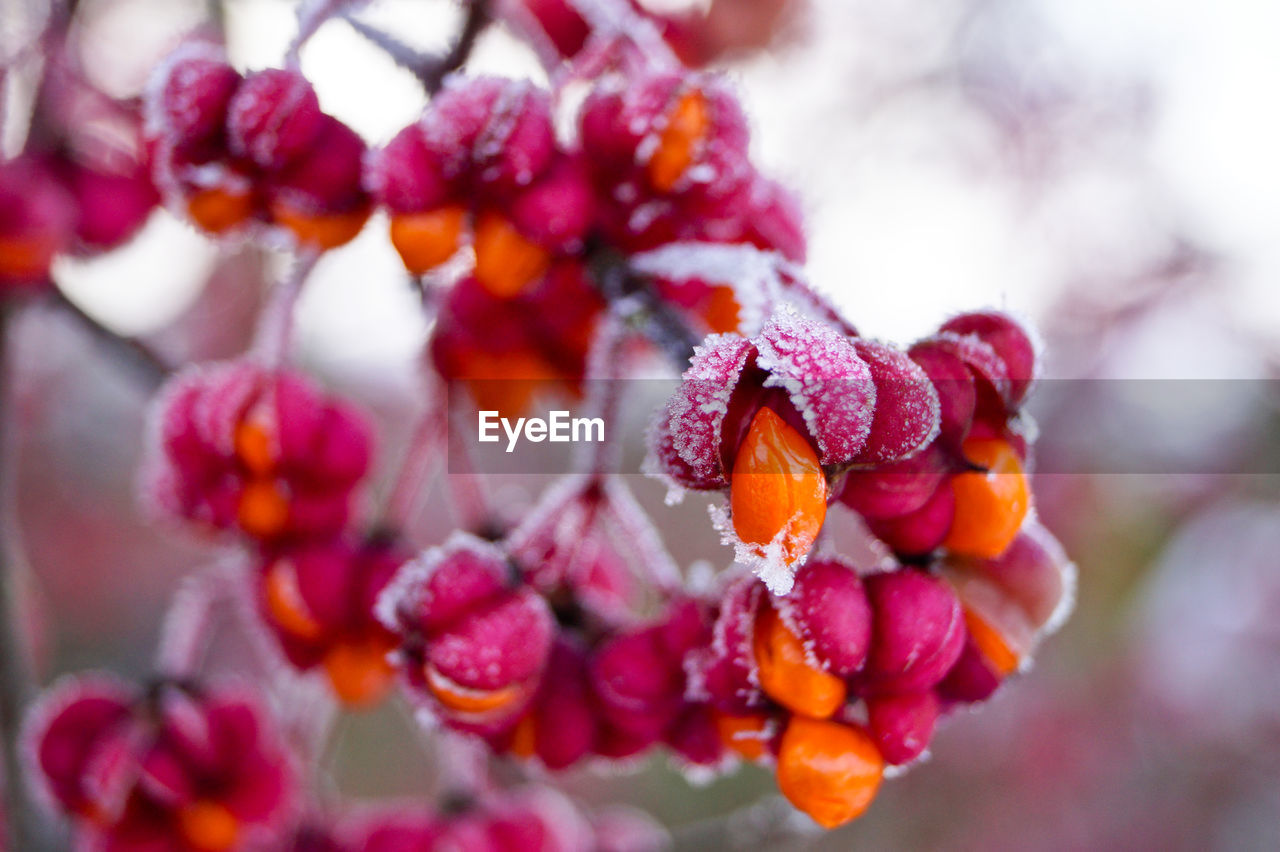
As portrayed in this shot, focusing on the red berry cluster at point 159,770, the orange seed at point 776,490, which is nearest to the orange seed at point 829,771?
the orange seed at point 776,490

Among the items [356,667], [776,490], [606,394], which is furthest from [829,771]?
[356,667]

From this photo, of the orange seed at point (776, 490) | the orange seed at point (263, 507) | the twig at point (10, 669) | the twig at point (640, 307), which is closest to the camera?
the orange seed at point (776, 490)

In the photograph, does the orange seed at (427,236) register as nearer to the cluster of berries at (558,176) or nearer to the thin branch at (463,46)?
the cluster of berries at (558,176)

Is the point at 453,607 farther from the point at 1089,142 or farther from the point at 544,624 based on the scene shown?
the point at 1089,142

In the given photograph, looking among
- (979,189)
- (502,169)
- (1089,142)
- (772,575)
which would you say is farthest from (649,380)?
(1089,142)

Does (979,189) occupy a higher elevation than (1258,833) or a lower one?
higher
